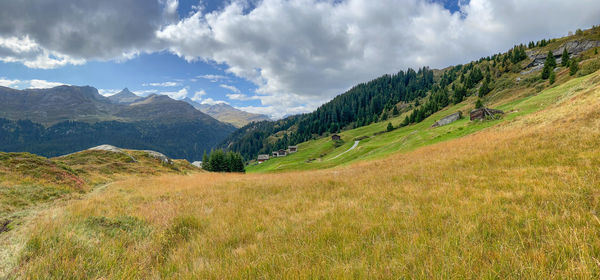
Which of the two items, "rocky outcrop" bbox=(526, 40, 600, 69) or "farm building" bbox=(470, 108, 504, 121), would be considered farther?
"rocky outcrop" bbox=(526, 40, 600, 69)

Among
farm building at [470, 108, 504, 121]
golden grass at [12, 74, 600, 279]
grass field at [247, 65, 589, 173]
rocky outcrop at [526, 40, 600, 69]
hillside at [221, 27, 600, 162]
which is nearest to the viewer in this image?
golden grass at [12, 74, 600, 279]

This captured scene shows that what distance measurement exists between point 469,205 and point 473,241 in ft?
6.24

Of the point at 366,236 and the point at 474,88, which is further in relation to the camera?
the point at 474,88

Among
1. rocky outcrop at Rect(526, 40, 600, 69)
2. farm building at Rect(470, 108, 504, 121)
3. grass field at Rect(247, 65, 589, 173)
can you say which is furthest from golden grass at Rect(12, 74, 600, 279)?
rocky outcrop at Rect(526, 40, 600, 69)

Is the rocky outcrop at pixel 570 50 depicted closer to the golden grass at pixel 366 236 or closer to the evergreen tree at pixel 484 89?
the evergreen tree at pixel 484 89

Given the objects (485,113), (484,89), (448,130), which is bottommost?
(448,130)

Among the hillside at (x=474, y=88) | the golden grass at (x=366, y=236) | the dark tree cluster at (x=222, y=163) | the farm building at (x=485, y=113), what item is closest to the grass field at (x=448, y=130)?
the farm building at (x=485, y=113)

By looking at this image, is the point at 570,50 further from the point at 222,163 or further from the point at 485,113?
the point at 222,163

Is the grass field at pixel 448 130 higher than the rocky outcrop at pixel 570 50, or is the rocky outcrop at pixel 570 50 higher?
the rocky outcrop at pixel 570 50

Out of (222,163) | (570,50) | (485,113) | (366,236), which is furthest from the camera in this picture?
(570,50)

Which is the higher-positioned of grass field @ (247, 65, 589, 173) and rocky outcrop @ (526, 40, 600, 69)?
rocky outcrop @ (526, 40, 600, 69)

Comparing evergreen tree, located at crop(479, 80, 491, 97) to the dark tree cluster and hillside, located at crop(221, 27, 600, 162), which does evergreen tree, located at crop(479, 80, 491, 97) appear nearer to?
hillside, located at crop(221, 27, 600, 162)

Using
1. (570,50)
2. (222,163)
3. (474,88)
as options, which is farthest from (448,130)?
(570,50)

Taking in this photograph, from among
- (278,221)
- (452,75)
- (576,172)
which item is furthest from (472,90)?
(278,221)
